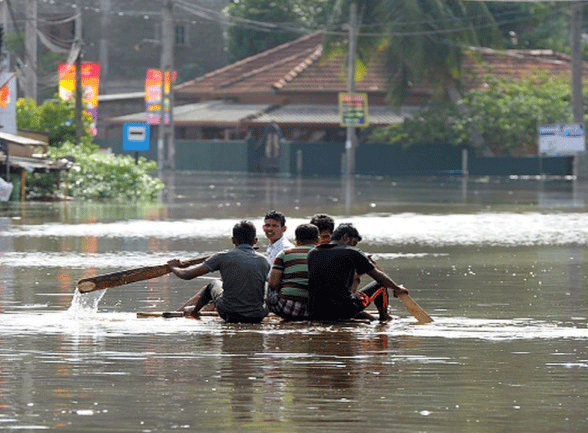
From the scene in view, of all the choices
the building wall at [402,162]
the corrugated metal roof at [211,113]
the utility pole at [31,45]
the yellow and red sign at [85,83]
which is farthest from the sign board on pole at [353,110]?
the utility pole at [31,45]

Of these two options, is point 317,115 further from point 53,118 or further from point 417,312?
point 417,312

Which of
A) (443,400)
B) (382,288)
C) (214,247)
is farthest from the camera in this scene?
(214,247)

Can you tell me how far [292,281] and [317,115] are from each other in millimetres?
69366

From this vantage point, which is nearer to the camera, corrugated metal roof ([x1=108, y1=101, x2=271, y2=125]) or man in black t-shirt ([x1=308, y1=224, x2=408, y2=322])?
man in black t-shirt ([x1=308, y1=224, x2=408, y2=322])

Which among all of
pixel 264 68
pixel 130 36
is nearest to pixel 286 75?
pixel 264 68

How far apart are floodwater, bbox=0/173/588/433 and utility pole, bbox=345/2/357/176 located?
159ft

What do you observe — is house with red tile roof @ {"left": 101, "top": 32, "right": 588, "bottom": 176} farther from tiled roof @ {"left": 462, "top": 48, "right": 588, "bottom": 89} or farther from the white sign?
the white sign

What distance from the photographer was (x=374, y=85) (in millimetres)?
87125

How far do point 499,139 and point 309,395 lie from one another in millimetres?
71510

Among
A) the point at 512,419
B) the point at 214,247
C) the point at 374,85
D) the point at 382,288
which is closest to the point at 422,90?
the point at 374,85

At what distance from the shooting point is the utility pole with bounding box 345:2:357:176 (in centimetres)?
7759

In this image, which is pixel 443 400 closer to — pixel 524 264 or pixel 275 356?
pixel 275 356

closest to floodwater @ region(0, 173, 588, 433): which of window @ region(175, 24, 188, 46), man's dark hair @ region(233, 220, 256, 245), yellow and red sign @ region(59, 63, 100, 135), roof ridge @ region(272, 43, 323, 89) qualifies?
man's dark hair @ region(233, 220, 256, 245)

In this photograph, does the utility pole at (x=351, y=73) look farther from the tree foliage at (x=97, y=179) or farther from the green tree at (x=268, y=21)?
the tree foliage at (x=97, y=179)
